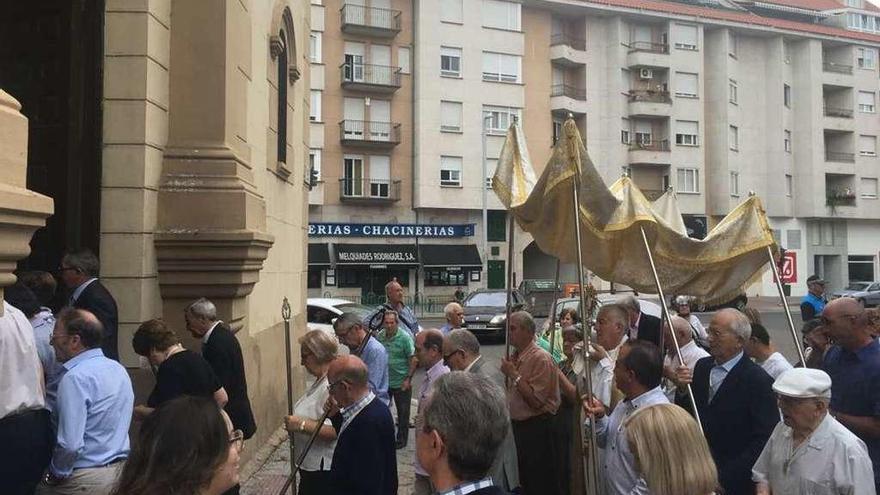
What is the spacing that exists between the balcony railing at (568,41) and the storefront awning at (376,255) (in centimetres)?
1324

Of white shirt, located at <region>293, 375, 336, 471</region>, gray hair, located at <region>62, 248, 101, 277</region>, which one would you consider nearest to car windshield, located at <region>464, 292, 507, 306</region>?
gray hair, located at <region>62, 248, 101, 277</region>

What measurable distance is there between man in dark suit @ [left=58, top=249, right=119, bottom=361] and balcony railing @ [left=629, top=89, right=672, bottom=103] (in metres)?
41.0

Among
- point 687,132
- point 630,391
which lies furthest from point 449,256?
point 630,391

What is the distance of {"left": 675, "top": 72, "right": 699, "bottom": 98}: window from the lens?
1779 inches

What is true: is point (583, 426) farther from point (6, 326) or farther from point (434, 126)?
point (434, 126)

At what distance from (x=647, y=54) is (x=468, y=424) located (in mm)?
43883

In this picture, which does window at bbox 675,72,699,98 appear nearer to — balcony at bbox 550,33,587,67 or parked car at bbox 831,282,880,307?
balcony at bbox 550,33,587,67

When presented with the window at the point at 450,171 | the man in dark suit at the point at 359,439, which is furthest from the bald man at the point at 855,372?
the window at the point at 450,171

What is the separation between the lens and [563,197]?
247 inches

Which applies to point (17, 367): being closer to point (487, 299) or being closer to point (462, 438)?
point (462, 438)

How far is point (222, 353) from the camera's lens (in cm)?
570

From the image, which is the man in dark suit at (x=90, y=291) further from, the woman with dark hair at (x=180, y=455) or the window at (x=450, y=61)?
the window at (x=450, y=61)

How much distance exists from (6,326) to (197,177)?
286 centimetres

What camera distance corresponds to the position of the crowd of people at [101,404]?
2.40 m
